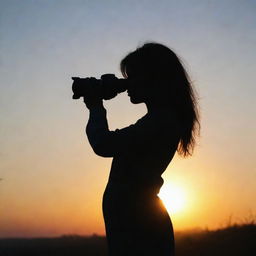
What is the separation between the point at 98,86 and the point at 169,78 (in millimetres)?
485

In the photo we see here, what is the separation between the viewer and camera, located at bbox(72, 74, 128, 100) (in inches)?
111

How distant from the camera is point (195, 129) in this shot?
3111mm

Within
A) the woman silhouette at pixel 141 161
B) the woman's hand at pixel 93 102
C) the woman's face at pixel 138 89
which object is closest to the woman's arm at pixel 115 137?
the woman silhouette at pixel 141 161

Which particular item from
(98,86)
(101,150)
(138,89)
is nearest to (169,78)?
(138,89)

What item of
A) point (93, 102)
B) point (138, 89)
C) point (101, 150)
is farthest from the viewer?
point (138, 89)

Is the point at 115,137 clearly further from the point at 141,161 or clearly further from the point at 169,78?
the point at 169,78

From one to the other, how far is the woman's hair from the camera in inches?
8.6

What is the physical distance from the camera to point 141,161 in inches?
105

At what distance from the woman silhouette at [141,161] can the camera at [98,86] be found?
0.19 ft

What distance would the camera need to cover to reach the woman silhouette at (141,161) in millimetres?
2537

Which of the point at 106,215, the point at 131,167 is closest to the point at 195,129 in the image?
the point at 131,167

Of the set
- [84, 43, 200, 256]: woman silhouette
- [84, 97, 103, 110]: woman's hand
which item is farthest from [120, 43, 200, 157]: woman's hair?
[84, 97, 103, 110]: woman's hand

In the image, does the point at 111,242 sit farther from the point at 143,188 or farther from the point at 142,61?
the point at 142,61

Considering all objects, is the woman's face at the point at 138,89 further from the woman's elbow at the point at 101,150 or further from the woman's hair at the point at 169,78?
the woman's elbow at the point at 101,150
